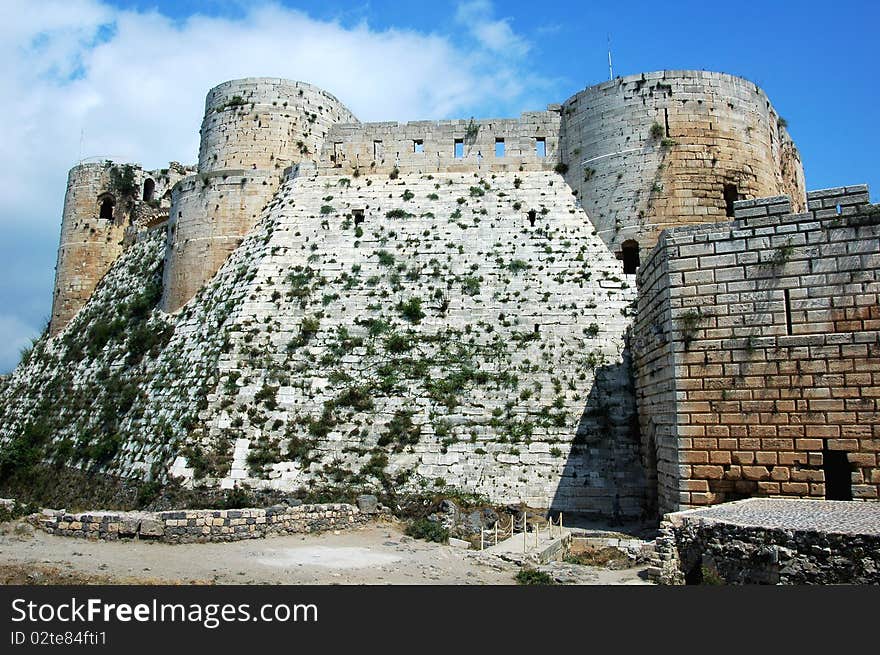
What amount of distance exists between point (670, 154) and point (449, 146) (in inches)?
257

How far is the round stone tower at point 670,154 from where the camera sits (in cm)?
1731

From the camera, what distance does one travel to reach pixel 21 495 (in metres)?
18.0

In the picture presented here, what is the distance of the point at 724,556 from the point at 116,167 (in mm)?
28717

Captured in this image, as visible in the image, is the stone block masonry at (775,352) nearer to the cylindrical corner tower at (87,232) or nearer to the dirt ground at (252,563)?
the dirt ground at (252,563)

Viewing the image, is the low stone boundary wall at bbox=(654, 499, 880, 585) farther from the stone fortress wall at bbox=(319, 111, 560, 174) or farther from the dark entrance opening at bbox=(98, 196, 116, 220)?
the dark entrance opening at bbox=(98, 196, 116, 220)

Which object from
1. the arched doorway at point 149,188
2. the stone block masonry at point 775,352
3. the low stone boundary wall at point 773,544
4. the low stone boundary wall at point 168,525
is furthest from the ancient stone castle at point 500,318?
the arched doorway at point 149,188

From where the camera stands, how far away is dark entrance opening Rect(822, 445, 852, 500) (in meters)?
9.43

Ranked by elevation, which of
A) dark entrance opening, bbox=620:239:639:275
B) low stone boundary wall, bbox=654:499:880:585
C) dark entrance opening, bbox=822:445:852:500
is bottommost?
low stone boundary wall, bbox=654:499:880:585

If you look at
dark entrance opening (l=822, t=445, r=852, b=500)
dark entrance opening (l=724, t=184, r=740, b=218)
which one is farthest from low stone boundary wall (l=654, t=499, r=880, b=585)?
dark entrance opening (l=724, t=184, r=740, b=218)

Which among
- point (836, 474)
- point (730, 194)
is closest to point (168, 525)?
point (836, 474)

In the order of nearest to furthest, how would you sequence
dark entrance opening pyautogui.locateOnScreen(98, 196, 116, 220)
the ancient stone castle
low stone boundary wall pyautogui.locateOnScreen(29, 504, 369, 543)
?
1. the ancient stone castle
2. low stone boundary wall pyautogui.locateOnScreen(29, 504, 369, 543)
3. dark entrance opening pyautogui.locateOnScreen(98, 196, 116, 220)

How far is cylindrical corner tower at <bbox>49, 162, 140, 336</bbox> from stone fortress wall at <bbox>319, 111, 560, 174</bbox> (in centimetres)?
1255

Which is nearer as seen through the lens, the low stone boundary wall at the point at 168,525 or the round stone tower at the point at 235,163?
the low stone boundary wall at the point at 168,525

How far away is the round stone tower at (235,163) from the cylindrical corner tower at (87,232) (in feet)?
26.7
